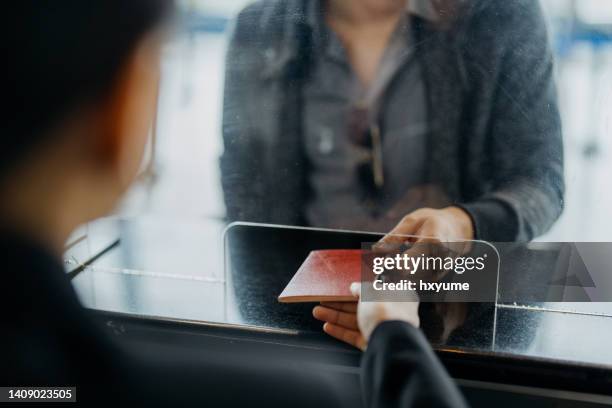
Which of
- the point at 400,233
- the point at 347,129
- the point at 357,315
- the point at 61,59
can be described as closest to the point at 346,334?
the point at 357,315

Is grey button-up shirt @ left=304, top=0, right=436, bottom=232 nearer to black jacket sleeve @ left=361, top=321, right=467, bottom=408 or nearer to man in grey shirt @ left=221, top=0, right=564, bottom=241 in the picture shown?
man in grey shirt @ left=221, top=0, right=564, bottom=241

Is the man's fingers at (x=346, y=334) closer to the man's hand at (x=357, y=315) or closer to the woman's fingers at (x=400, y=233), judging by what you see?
the man's hand at (x=357, y=315)

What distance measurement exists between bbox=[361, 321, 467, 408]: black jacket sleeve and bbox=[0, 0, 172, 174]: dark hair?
33cm

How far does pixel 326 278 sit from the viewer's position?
822 mm

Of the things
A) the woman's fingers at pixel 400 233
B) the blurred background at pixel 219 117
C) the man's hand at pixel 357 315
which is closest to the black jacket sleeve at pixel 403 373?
the man's hand at pixel 357 315

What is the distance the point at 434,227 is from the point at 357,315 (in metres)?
0.19

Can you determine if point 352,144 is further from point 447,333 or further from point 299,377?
point 299,377

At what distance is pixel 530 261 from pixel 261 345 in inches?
15.7

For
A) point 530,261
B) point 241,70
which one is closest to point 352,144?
point 241,70

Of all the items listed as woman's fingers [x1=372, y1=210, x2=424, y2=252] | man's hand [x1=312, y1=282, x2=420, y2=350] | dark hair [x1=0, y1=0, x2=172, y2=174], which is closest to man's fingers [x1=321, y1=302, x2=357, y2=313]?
man's hand [x1=312, y1=282, x2=420, y2=350]

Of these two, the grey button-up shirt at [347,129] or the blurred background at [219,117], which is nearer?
the blurred background at [219,117]

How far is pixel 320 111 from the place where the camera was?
37.5 inches

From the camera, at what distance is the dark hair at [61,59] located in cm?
50

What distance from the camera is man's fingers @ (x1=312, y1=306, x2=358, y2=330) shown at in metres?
0.78
